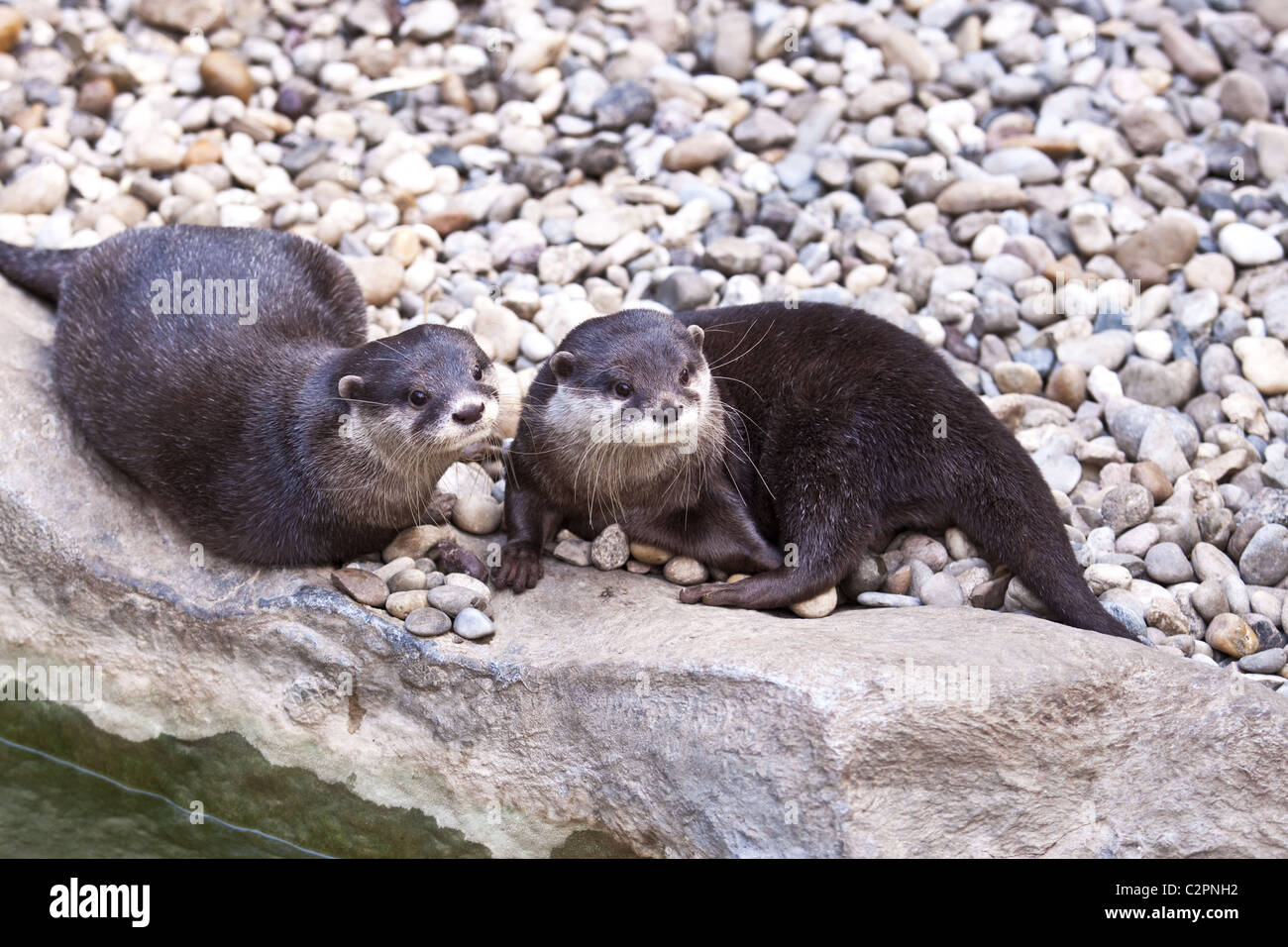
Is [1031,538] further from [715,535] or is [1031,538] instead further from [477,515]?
[477,515]

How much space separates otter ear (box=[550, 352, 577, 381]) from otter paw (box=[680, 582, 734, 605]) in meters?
0.64

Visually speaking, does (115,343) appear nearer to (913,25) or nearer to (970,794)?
(970,794)

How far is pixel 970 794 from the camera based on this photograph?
9.75ft

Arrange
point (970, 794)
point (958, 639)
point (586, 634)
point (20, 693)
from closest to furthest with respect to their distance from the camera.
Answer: point (970, 794) < point (958, 639) < point (586, 634) < point (20, 693)

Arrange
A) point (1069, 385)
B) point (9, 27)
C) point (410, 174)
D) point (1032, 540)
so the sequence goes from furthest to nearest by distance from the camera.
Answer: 1. point (9, 27)
2. point (410, 174)
3. point (1069, 385)
4. point (1032, 540)

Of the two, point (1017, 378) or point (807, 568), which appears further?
point (1017, 378)

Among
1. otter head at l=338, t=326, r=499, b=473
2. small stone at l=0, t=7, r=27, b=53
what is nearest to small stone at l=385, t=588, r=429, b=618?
otter head at l=338, t=326, r=499, b=473

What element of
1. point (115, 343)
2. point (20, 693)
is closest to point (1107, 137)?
point (115, 343)

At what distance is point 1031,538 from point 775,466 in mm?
707

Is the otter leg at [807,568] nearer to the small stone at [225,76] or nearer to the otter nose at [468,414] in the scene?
the otter nose at [468,414]

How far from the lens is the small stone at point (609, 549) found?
3734 millimetres

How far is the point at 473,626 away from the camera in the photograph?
339 centimetres

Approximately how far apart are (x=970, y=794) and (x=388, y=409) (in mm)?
1674

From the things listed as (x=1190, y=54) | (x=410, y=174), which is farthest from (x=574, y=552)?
(x=1190, y=54)
